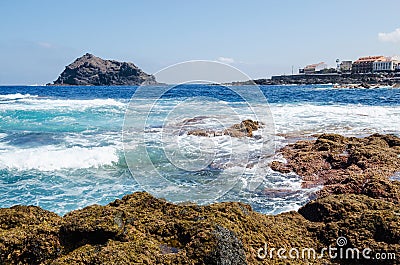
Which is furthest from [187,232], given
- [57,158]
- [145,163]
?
[57,158]

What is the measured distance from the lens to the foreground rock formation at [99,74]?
12256 centimetres

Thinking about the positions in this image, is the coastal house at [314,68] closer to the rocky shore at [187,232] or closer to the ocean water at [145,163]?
the ocean water at [145,163]

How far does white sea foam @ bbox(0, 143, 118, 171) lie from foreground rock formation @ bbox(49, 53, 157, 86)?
373ft

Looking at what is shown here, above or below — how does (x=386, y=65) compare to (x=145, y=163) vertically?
above

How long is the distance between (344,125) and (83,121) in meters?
13.0

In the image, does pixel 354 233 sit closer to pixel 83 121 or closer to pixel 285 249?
pixel 285 249

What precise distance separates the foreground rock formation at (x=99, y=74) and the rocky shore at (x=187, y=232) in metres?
121

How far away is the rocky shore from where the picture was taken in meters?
2.34

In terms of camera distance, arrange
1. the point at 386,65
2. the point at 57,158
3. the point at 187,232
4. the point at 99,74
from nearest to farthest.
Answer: the point at 187,232 → the point at 57,158 → the point at 386,65 → the point at 99,74

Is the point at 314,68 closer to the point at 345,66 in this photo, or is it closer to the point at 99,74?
the point at 345,66

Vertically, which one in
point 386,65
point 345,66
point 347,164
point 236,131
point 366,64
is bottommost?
point 347,164

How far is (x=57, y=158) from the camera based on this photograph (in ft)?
30.5

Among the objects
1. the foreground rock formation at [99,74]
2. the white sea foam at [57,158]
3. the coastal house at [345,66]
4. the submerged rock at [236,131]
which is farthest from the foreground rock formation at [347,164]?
the coastal house at [345,66]

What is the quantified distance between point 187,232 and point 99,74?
128 meters
